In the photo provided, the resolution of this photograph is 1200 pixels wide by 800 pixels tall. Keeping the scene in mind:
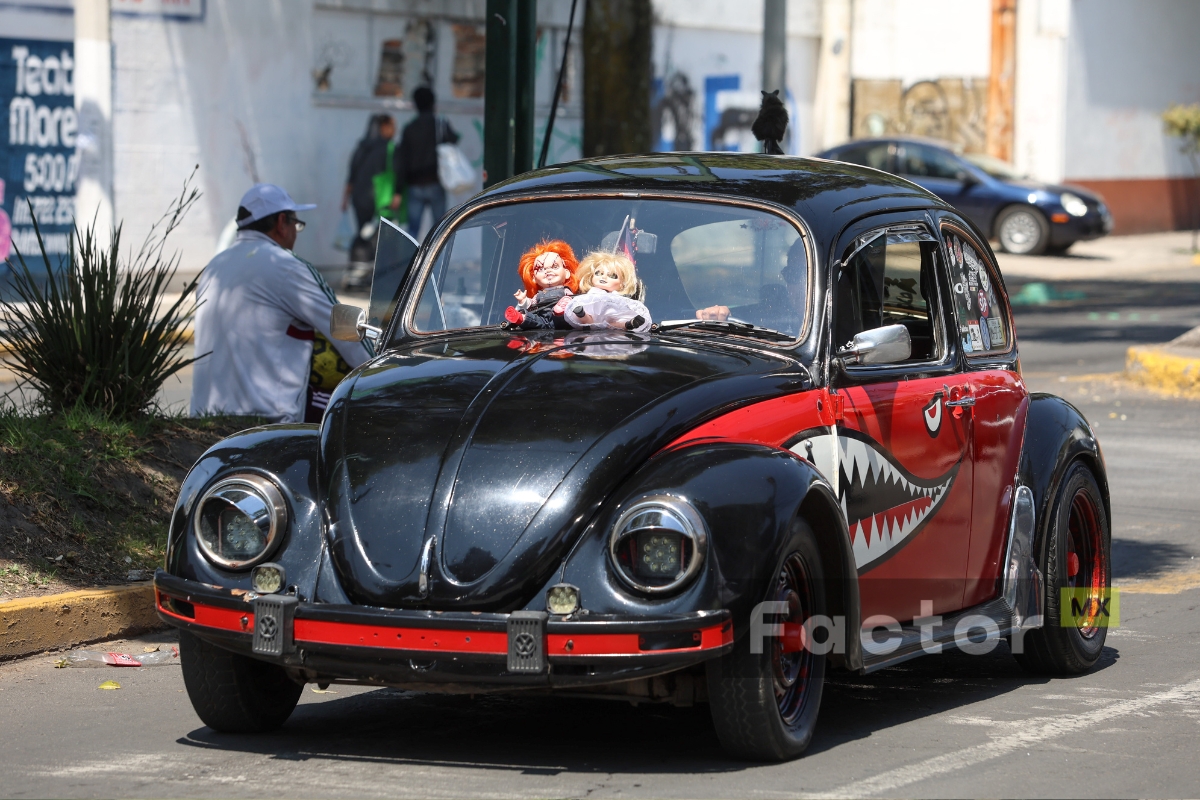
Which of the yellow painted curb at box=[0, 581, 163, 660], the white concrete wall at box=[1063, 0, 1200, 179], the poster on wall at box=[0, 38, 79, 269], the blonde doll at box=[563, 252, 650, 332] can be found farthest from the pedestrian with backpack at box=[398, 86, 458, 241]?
the blonde doll at box=[563, 252, 650, 332]

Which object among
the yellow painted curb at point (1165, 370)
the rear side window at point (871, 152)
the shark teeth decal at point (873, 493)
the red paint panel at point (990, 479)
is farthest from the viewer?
the rear side window at point (871, 152)

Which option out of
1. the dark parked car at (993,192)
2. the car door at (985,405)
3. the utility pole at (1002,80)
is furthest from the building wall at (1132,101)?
the car door at (985,405)

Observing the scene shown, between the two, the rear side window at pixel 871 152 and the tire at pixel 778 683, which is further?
the rear side window at pixel 871 152

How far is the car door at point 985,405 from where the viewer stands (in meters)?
6.08

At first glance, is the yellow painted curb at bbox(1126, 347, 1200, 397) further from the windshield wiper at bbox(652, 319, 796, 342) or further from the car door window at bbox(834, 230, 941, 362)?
the windshield wiper at bbox(652, 319, 796, 342)

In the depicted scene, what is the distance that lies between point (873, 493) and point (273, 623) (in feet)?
6.22

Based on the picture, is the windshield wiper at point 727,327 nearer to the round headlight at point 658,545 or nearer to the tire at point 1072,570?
the round headlight at point 658,545

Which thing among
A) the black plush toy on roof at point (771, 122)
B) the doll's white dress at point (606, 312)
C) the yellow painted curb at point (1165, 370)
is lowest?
the yellow painted curb at point (1165, 370)

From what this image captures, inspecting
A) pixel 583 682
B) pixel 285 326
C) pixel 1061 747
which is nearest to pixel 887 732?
pixel 1061 747

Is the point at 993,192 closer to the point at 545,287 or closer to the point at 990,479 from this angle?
the point at 990,479

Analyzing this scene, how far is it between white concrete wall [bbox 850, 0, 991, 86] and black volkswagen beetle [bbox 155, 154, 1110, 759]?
27.1 metres

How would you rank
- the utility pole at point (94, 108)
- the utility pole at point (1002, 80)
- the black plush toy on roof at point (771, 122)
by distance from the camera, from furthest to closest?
the utility pole at point (1002, 80) → the utility pole at point (94, 108) → the black plush toy on roof at point (771, 122)

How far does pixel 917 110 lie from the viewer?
1303 inches

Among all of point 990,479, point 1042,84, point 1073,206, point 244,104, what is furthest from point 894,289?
point 1042,84
